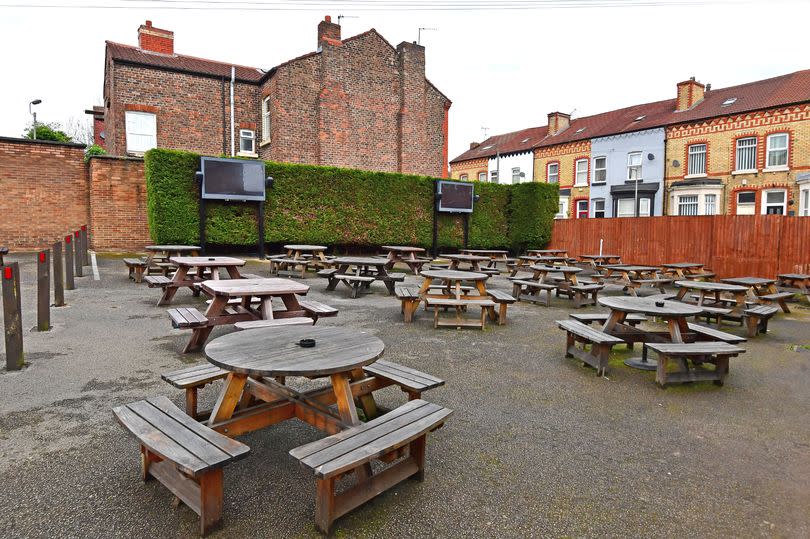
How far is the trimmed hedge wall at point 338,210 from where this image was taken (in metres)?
14.3

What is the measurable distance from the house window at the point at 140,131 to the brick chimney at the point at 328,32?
307 inches

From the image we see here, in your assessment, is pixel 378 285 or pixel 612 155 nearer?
pixel 378 285

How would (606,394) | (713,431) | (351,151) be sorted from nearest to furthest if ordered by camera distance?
(713,431) < (606,394) < (351,151)

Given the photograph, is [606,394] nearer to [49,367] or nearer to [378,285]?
[49,367]

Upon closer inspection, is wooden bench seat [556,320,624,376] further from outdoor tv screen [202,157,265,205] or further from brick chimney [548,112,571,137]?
brick chimney [548,112,571,137]

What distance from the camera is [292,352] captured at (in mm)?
3035

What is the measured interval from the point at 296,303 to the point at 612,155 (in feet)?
90.8

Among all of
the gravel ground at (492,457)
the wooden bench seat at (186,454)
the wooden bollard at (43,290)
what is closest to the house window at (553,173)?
the gravel ground at (492,457)

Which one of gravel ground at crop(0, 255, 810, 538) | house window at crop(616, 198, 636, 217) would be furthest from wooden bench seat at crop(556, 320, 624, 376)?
house window at crop(616, 198, 636, 217)

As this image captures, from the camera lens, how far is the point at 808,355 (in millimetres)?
6113

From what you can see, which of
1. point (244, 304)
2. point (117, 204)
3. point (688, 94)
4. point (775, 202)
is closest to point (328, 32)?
point (117, 204)

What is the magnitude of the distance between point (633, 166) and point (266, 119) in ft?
66.8

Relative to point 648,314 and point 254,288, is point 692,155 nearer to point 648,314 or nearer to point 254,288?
point 648,314

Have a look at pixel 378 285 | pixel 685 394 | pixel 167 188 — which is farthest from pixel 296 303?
pixel 167 188
